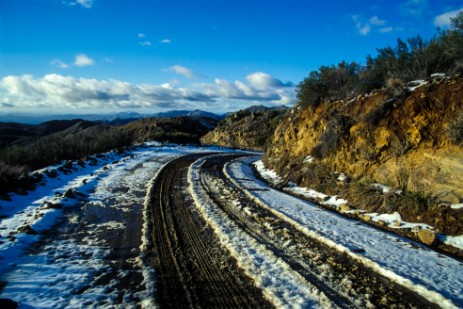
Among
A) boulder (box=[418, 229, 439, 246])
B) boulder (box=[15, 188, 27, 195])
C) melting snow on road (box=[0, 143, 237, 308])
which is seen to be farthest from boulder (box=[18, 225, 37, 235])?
boulder (box=[418, 229, 439, 246])

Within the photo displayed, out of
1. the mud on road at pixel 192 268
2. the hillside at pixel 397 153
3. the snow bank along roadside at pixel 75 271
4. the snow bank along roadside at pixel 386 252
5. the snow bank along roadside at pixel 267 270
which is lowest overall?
the snow bank along roadside at pixel 75 271

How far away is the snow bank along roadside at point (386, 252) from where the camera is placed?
197 inches

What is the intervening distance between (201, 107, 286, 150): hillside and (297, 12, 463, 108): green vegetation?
22177 millimetres

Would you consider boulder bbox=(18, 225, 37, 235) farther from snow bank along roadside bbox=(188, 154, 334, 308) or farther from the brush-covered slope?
the brush-covered slope

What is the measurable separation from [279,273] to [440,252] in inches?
156

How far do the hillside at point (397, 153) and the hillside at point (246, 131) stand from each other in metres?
25.5

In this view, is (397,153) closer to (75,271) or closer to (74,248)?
(75,271)

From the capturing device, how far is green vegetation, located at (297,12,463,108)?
10.2 metres

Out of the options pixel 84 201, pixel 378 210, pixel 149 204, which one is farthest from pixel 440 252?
pixel 84 201

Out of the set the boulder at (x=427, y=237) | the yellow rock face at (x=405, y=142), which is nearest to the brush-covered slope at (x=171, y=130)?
the yellow rock face at (x=405, y=142)

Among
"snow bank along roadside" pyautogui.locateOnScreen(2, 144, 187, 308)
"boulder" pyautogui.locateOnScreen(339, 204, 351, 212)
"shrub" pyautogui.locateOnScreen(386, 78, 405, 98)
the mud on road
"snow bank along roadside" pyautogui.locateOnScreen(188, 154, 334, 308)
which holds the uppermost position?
"shrub" pyautogui.locateOnScreen(386, 78, 405, 98)

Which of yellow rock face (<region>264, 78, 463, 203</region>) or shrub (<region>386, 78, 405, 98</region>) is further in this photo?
shrub (<region>386, 78, 405, 98</region>)

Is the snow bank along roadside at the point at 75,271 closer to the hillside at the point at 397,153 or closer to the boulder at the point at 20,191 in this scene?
the boulder at the point at 20,191

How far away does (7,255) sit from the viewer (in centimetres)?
594
